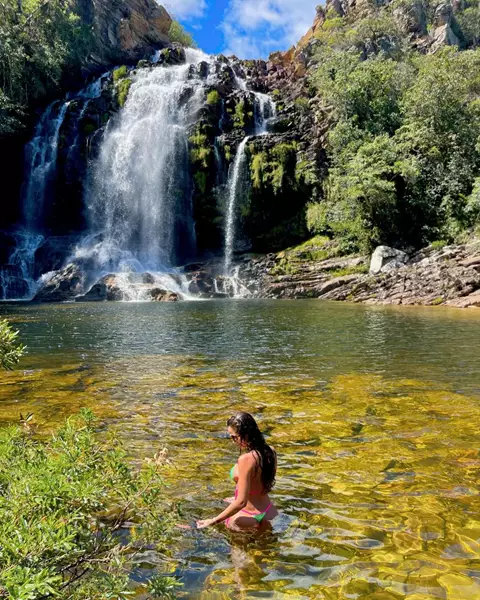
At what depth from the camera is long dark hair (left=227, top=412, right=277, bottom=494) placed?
180 inches

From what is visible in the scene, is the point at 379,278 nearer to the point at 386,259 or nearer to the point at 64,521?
the point at 386,259

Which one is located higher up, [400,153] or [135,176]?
[135,176]

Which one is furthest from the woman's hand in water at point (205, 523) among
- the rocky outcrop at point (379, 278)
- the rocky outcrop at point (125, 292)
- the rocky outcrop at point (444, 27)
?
the rocky outcrop at point (444, 27)

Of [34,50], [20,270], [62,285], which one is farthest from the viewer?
[34,50]

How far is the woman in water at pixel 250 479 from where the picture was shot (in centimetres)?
452

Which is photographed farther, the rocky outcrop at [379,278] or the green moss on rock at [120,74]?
the green moss on rock at [120,74]

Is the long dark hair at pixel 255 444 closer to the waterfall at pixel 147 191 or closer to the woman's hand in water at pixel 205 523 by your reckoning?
the woman's hand in water at pixel 205 523

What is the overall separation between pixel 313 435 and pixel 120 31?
73.5 metres

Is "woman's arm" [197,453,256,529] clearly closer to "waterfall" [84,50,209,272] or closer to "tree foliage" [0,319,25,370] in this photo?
"tree foliage" [0,319,25,370]

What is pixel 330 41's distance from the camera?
64.7 meters

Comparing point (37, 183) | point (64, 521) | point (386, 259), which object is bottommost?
point (64, 521)

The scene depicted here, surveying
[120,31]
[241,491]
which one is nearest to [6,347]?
[241,491]

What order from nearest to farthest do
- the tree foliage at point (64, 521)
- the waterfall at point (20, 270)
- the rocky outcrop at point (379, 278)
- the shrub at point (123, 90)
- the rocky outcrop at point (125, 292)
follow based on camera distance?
the tree foliage at point (64, 521)
the rocky outcrop at point (379, 278)
the rocky outcrop at point (125, 292)
the waterfall at point (20, 270)
the shrub at point (123, 90)

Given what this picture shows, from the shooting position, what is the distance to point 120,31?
216ft
